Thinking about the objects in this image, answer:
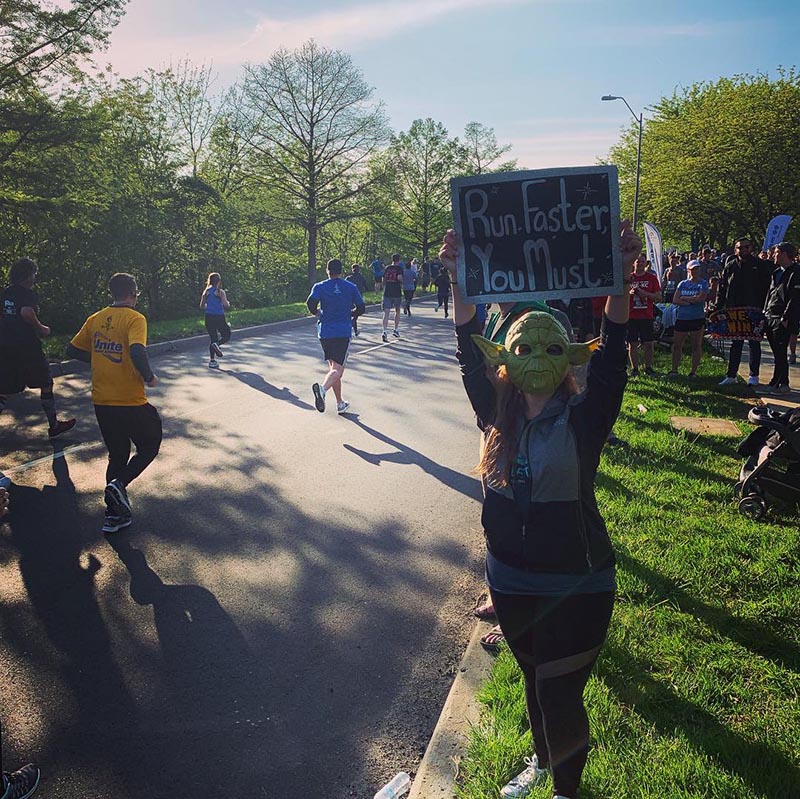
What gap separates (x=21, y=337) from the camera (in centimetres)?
741

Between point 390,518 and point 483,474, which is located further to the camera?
point 390,518

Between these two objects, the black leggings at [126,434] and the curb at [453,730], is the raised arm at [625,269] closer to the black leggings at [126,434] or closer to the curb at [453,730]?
the curb at [453,730]

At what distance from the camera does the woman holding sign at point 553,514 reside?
214 cm

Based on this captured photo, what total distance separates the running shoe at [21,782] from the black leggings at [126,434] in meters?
2.84


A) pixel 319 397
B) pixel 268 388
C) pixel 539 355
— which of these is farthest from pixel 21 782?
pixel 268 388

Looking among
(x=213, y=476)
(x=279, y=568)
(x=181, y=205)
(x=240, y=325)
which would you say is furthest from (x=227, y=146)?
(x=279, y=568)

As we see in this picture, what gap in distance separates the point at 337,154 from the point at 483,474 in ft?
111

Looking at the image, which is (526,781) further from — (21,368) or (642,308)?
(642,308)

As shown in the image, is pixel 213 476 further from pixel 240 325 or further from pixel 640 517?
pixel 240 325

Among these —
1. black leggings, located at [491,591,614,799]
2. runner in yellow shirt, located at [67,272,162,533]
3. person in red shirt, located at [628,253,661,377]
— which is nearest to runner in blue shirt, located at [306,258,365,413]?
runner in yellow shirt, located at [67,272,162,533]

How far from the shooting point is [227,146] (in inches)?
1168

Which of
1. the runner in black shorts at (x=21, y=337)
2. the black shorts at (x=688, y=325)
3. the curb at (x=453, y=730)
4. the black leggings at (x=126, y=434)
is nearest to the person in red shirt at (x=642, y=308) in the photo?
the black shorts at (x=688, y=325)

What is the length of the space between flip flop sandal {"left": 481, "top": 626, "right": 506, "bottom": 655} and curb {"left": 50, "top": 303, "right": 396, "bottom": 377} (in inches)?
344

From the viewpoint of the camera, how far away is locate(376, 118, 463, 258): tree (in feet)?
152
